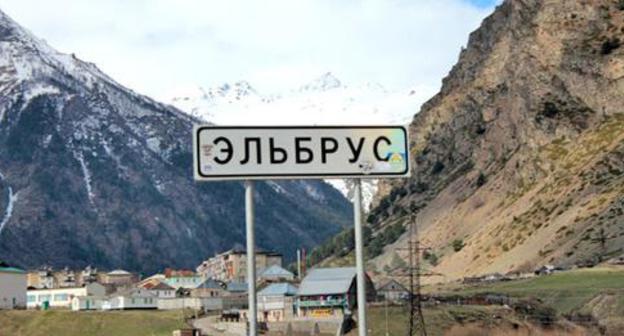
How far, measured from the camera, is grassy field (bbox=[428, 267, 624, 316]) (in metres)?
97.8

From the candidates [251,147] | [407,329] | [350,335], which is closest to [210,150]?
[251,147]

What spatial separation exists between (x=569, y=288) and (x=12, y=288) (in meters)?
104

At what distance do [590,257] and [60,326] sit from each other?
2790 inches

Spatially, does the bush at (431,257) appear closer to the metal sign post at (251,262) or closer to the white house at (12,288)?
the white house at (12,288)

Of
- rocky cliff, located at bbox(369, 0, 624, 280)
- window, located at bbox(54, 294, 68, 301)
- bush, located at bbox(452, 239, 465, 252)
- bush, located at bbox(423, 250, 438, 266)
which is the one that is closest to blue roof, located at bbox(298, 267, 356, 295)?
rocky cliff, located at bbox(369, 0, 624, 280)

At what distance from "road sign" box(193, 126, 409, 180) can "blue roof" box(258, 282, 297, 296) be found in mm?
139314

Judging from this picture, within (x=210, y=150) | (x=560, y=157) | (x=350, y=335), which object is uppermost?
(x=560, y=157)

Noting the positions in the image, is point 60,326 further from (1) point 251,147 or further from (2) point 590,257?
(1) point 251,147

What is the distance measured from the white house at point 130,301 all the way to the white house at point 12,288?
1517cm

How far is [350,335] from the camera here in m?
Answer: 101

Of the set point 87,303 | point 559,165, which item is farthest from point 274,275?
point 559,165

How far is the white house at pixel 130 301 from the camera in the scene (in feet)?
561

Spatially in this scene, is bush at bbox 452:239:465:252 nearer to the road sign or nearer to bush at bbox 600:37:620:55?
bush at bbox 600:37:620:55

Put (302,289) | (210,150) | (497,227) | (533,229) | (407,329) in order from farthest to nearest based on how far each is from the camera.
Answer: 1. (497,227)
2. (533,229)
3. (302,289)
4. (407,329)
5. (210,150)
